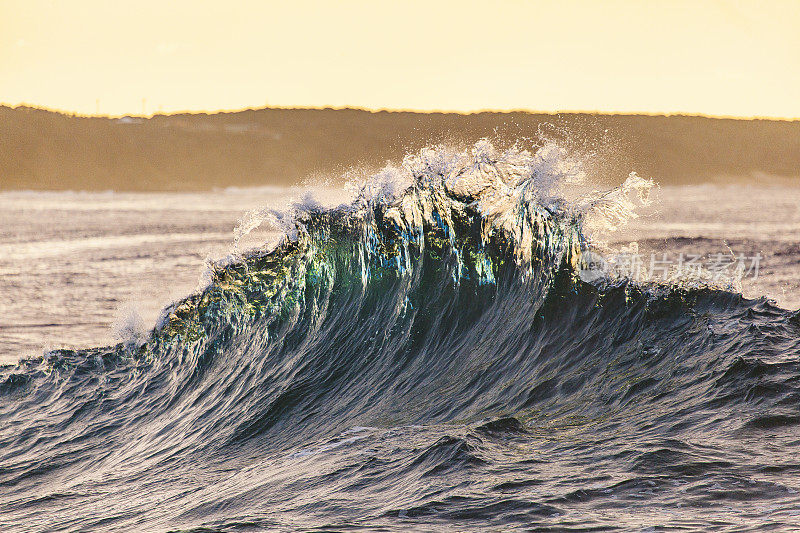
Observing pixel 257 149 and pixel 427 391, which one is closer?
pixel 427 391

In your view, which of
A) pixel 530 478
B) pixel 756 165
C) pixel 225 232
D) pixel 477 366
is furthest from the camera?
pixel 756 165

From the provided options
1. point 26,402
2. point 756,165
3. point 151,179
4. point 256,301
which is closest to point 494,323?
point 256,301

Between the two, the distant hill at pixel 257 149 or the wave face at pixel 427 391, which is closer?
the wave face at pixel 427 391

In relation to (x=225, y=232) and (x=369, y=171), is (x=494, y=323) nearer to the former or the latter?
(x=369, y=171)

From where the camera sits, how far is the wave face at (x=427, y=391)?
12.8ft

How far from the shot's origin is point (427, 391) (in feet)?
21.3

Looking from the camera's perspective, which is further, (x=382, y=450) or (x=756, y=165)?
(x=756, y=165)

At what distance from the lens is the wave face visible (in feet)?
12.8

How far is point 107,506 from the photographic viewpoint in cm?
532

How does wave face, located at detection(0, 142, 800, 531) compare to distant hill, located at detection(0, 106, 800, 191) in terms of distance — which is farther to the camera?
distant hill, located at detection(0, 106, 800, 191)

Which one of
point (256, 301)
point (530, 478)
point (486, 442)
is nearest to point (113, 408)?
point (256, 301)

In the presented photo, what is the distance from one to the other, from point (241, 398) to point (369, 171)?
3293mm

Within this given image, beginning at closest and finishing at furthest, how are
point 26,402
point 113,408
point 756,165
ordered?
point 113,408, point 26,402, point 756,165

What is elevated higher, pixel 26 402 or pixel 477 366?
pixel 477 366
